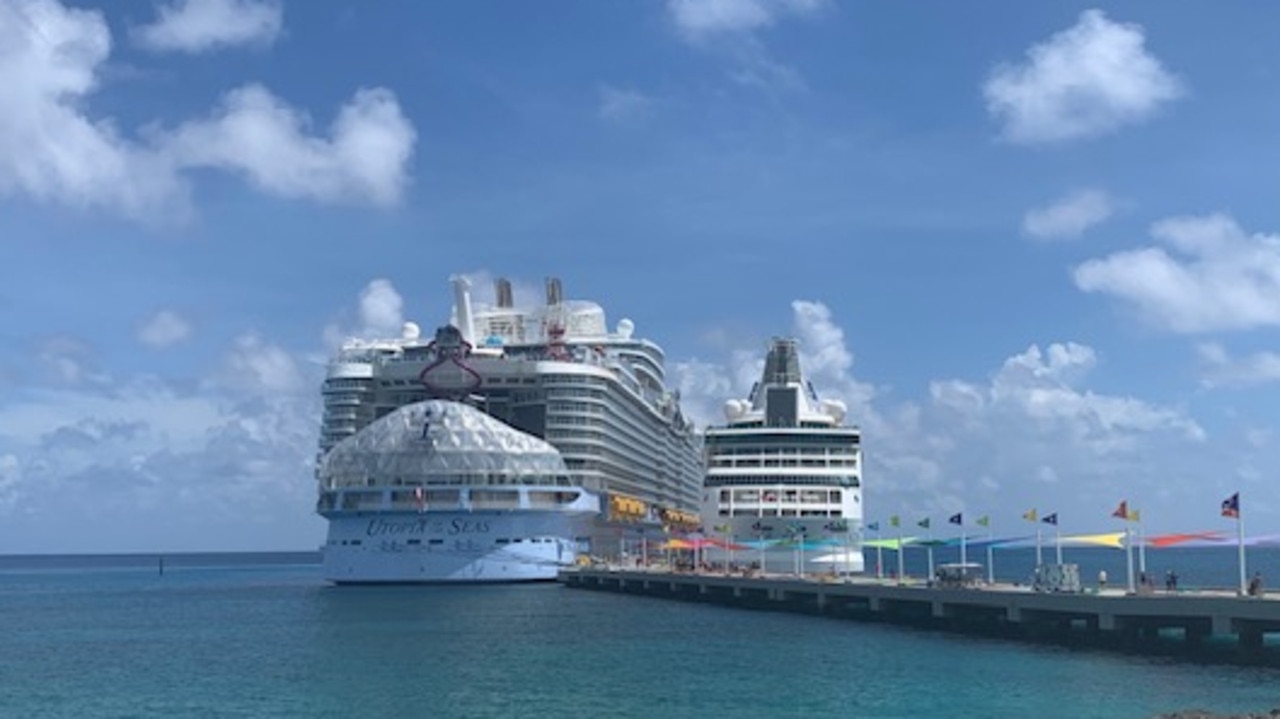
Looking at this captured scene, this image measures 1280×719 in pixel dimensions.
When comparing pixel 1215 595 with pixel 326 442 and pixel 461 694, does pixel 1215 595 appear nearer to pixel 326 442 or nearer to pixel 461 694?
pixel 461 694

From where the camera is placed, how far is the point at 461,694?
Answer: 154 feet

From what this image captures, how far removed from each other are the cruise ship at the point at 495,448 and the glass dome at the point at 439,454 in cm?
10

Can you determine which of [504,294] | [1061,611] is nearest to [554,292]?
[504,294]

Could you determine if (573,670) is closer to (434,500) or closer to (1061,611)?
(1061,611)

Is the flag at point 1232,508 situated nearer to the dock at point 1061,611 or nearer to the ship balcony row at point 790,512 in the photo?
the dock at point 1061,611

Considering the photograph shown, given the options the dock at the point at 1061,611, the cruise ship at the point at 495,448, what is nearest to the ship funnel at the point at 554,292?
the cruise ship at the point at 495,448

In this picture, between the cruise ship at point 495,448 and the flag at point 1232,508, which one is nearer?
the flag at point 1232,508

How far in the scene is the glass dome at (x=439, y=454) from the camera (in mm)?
99875

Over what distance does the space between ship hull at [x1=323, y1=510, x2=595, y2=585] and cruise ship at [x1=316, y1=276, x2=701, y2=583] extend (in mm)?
99

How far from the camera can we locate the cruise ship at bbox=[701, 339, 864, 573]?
114125 mm

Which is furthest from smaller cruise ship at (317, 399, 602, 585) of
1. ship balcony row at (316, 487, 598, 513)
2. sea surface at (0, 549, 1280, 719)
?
sea surface at (0, 549, 1280, 719)

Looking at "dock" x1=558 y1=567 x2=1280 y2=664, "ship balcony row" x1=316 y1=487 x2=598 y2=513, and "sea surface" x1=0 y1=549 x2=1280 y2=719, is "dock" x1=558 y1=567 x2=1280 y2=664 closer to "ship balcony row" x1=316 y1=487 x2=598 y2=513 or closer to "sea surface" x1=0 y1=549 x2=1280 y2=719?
"sea surface" x1=0 y1=549 x2=1280 y2=719

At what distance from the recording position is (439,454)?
10025cm

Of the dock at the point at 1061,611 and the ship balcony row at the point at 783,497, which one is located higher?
the ship balcony row at the point at 783,497
